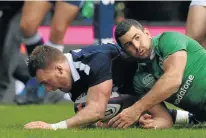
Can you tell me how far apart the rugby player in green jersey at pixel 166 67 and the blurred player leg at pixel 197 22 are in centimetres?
174

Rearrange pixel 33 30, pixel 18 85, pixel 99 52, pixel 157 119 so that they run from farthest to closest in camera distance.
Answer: pixel 18 85, pixel 33 30, pixel 157 119, pixel 99 52

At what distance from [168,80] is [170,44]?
0.27m

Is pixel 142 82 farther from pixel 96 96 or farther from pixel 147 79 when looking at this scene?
pixel 96 96

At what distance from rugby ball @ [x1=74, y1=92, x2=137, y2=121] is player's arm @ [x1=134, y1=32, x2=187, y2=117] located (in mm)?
402

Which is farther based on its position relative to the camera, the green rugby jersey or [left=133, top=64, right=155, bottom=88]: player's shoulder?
[left=133, top=64, right=155, bottom=88]: player's shoulder

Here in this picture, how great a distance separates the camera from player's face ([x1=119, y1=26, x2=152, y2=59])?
6375mm

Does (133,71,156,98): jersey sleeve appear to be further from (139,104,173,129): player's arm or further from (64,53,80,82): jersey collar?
(64,53,80,82): jersey collar

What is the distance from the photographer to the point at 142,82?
6746mm

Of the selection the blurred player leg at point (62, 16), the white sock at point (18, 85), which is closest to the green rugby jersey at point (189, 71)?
the blurred player leg at point (62, 16)

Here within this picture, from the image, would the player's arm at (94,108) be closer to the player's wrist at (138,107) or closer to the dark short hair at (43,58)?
the player's wrist at (138,107)

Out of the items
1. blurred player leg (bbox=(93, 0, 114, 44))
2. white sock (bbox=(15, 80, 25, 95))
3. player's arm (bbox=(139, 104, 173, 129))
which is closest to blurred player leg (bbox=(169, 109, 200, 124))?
player's arm (bbox=(139, 104, 173, 129))

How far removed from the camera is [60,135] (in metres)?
5.81

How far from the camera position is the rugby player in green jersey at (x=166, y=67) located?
6.32 metres

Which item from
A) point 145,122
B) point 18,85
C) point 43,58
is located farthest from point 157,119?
point 18,85
